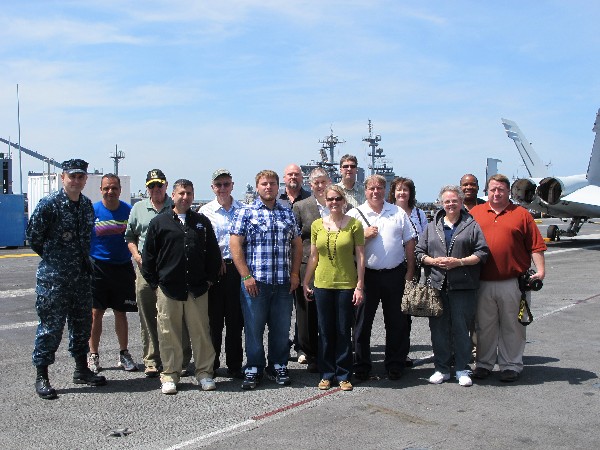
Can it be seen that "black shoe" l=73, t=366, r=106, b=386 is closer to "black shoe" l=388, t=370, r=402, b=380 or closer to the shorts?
the shorts

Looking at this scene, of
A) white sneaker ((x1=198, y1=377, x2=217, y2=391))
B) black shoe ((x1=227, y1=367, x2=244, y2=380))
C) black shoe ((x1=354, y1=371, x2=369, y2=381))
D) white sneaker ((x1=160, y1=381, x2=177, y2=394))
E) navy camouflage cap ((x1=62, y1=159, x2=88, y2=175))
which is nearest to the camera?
white sneaker ((x1=160, y1=381, x2=177, y2=394))

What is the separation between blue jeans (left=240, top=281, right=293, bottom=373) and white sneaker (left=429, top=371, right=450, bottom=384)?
1.39 meters

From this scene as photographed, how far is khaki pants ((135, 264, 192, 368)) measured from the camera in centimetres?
625

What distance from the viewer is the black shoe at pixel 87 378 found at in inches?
233

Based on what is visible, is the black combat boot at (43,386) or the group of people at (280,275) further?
the group of people at (280,275)

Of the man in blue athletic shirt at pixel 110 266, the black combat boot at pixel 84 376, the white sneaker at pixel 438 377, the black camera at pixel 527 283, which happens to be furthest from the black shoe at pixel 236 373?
the black camera at pixel 527 283

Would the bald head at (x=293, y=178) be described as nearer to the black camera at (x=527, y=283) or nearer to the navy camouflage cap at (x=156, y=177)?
the navy camouflage cap at (x=156, y=177)

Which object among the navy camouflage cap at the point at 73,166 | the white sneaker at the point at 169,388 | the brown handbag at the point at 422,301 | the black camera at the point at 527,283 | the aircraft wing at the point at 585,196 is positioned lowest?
the white sneaker at the point at 169,388

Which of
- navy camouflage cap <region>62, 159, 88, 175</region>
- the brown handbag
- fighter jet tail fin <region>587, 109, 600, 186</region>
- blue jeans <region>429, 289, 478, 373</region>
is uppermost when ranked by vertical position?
fighter jet tail fin <region>587, 109, 600, 186</region>

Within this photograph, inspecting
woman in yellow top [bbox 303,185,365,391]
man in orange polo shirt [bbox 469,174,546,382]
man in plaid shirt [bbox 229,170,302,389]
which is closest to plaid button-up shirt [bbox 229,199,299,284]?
man in plaid shirt [bbox 229,170,302,389]

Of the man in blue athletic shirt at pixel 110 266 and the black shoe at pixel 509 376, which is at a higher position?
the man in blue athletic shirt at pixel 110 266

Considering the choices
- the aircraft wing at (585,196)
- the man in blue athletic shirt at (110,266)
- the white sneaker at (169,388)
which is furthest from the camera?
the aircraft wing at (585,196)

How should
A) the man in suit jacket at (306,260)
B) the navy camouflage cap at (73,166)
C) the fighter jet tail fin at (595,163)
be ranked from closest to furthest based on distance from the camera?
the navy camouflage cap at (73,166) → the man in suit jacket at (306,260) → the fighter jet tail fin at (595,163)

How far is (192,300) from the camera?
5820mm
